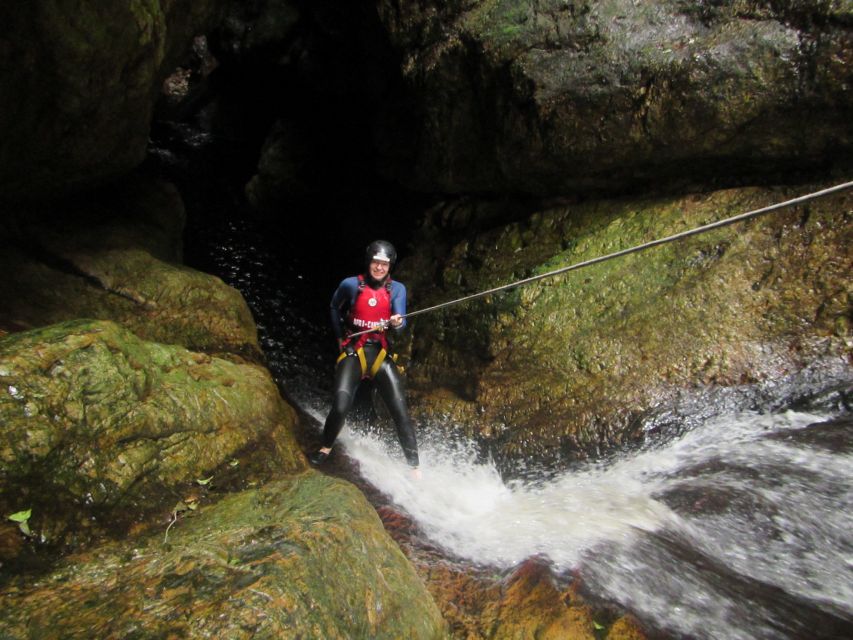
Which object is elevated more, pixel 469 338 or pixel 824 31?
pixel 824 31

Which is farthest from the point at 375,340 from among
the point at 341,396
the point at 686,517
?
the point at 686,517

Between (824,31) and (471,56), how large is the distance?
4637 mm

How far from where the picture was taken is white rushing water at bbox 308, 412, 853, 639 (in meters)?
3.76

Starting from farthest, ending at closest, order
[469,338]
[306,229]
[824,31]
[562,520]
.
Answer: [306,229] → [469,338] → [824,31] → [562,520]

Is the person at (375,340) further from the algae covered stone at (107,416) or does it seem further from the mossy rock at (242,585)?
the mossy rock at (242,585)

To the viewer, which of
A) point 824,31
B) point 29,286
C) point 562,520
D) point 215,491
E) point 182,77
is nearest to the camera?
point 215,491

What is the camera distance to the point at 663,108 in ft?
22.5

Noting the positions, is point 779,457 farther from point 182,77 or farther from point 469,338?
point 182,77

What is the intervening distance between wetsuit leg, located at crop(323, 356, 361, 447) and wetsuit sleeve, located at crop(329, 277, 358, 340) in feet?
1.65

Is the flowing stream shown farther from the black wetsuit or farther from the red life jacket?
the red life jacket

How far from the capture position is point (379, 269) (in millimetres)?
6379

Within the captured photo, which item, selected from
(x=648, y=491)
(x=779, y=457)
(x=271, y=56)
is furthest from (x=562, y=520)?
(x=271, y=56)

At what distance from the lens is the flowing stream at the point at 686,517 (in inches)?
148

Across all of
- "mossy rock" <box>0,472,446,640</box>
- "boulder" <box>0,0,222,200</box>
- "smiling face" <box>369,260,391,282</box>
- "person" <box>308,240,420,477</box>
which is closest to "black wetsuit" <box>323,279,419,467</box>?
"person" <box>308,240,420,477</box>
